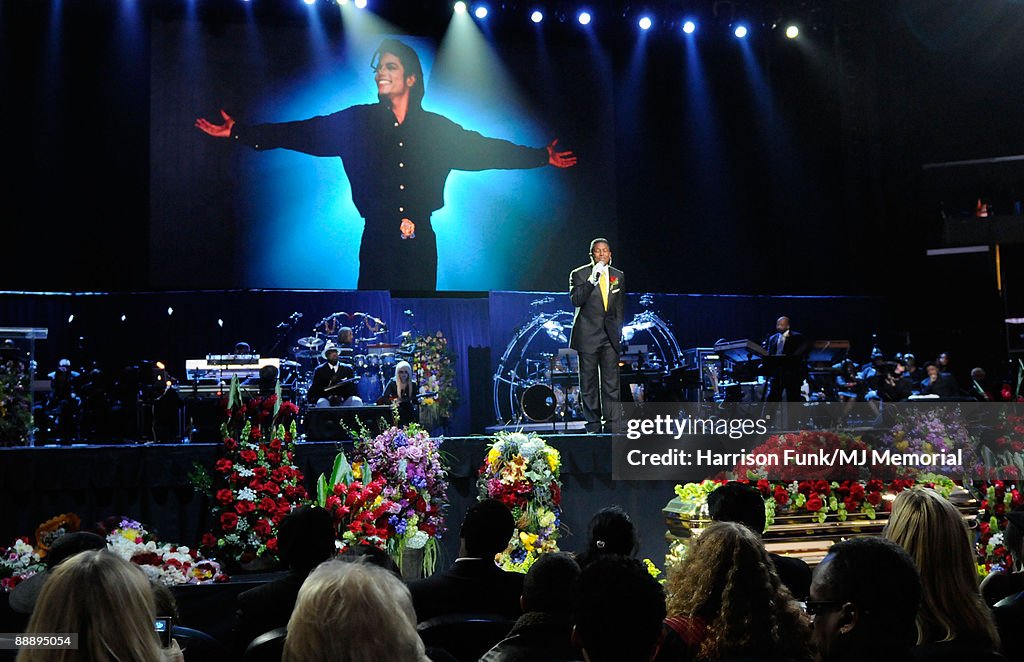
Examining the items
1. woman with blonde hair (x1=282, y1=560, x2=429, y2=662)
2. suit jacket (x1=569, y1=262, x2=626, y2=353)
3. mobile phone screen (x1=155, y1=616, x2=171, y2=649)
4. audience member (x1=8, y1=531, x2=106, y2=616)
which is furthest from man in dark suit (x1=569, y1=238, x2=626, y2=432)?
woman with blonde hair (x1=282, y1=560, x2=429, y2=662)

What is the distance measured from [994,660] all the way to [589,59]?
14323 millimetres

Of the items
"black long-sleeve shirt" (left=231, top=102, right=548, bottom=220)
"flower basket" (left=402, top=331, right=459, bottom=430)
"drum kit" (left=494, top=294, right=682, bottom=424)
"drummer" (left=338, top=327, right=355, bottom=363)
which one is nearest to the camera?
"drummer" (left=338, top=327, right=355, bottom=363)

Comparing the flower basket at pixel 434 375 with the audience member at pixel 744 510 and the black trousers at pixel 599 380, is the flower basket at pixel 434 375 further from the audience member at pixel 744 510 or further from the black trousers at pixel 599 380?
the audience member at pixel 744 510

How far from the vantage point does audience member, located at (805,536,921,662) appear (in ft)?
7.11

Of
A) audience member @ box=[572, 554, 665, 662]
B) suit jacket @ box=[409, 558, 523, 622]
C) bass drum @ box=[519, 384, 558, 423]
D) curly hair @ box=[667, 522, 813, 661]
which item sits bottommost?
suit jacket @ box=[409, 558, 523, 622]

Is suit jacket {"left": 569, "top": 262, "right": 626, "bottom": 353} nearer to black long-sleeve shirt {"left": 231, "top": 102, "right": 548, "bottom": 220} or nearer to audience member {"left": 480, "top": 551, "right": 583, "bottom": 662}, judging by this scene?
black long-sleeve shirt {"left": 231, "top": 102, "right": 548, "bottom": 220}

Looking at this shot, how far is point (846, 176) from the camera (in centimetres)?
1711

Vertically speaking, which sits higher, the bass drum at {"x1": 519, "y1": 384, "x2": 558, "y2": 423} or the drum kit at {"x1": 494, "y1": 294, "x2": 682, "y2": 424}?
the drum kit at {"x1": 494, "y1": 294, "x2": 682, "y2": 424}

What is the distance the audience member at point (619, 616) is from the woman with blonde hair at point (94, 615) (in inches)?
32.8

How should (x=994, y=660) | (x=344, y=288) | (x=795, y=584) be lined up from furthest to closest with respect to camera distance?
(x=344, y=288)
(x=795, y=584)
(x=994, y=660)

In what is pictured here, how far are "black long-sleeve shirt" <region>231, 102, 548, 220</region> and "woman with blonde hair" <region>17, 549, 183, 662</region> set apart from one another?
13521 mm

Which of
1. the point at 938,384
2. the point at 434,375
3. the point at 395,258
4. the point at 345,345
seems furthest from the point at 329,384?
the point at 938,384

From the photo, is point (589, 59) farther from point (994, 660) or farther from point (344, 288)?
point (994, 660)

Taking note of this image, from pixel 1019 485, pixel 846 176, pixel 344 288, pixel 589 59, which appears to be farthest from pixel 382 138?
pixel 1019 485
